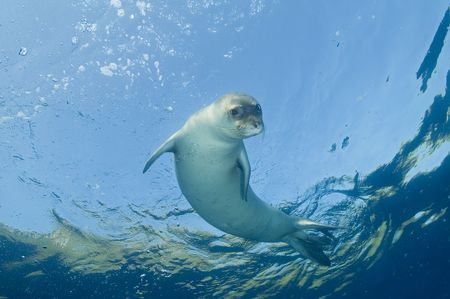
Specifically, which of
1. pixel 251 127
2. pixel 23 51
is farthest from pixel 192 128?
pixel 23 51

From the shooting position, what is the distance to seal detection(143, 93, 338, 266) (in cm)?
425

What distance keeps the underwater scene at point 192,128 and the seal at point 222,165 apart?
0.05m

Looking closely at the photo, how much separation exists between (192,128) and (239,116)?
1151 millimetres

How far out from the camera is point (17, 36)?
6570 mm

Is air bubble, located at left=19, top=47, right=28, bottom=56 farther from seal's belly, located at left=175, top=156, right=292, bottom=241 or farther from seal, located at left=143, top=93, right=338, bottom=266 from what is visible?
seal's belly, located at left=175, top=156, right=292, bottom=241

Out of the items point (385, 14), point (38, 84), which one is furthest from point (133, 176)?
point (385, 14)

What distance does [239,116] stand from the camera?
407 centimetres

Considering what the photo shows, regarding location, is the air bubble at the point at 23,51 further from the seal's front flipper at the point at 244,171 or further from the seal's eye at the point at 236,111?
the seal's eye at the point at 236,111

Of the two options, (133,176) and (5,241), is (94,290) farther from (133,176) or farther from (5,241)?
(133,176)

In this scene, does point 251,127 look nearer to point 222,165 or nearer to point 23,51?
point 222,165

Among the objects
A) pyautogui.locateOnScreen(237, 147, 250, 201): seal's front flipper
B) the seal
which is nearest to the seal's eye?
the seal

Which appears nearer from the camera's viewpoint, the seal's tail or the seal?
the seal

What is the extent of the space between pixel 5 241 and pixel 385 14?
12214mm

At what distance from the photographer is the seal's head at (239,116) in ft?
12.7
